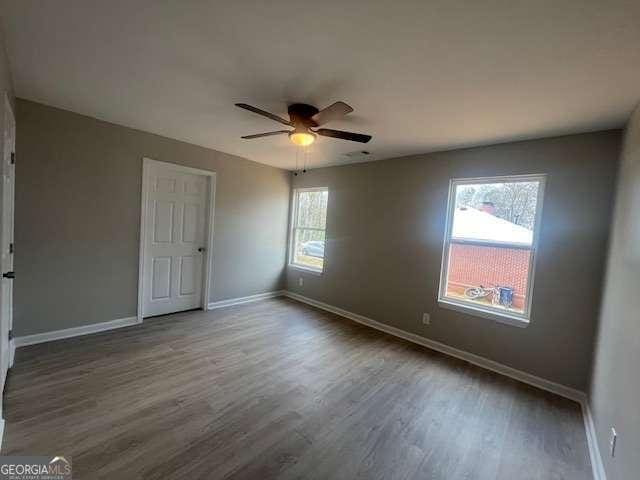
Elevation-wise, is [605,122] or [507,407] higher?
[605,122]

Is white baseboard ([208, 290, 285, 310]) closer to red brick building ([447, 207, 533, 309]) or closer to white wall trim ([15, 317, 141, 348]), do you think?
white wall trim ([15, 317, 141, 348])

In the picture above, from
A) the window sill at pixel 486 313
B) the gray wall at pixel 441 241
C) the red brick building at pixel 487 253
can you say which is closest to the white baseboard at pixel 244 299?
the gray wall at pixel 441 241

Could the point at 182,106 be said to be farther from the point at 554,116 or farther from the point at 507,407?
the point at 507,407

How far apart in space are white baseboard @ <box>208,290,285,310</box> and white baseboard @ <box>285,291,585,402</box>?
3.66 feet

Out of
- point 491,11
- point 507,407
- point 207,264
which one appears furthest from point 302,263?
point 491,11

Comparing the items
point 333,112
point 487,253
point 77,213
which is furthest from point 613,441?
point 77,213

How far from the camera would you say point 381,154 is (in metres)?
3.77

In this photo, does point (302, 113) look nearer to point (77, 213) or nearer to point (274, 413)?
point (274, 413)

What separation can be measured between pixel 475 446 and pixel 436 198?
252 centimetres

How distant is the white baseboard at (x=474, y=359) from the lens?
8.52 ft

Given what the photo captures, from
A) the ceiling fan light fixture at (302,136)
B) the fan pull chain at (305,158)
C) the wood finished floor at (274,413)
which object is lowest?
the wood finished floor at (274,413)

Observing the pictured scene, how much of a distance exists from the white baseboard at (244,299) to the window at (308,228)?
2.09 feet

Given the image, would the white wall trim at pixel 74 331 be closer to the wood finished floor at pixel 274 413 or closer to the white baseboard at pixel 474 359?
the wood finished floor at pixel 274 413

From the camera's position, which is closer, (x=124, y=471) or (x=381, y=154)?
(x=124, y=471)
